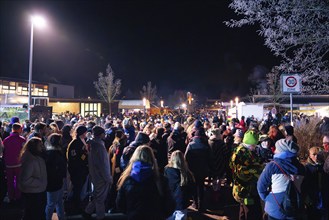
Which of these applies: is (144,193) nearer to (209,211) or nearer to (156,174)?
(156,174)

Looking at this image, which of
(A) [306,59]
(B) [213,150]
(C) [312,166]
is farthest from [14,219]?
(A) [306,59]

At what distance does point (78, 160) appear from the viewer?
21.2ft

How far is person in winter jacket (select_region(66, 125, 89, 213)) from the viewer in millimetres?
6441

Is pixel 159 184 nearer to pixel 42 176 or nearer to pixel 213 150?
pixel 42 176

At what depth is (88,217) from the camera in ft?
20.4

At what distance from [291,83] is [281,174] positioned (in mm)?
4866

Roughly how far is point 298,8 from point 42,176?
23.2ft

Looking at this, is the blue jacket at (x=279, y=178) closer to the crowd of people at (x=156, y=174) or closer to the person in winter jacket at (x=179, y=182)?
the crowd of people at (x=156, y=174)

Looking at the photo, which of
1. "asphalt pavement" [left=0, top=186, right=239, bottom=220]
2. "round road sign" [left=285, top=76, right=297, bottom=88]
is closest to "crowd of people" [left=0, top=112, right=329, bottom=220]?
"asphalt pavement" [left=0, top=186, right=239, bottom=220]

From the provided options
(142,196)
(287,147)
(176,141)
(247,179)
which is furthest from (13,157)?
(287,147)

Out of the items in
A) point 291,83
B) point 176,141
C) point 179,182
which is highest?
point 291,83

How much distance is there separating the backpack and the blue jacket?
0.05 meters

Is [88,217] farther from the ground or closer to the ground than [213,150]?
closer to the ground

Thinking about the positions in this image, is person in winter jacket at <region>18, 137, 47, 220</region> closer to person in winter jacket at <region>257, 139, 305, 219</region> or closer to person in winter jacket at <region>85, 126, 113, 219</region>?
person in winter jacket at <region>85, 126, 113, 219</region>
